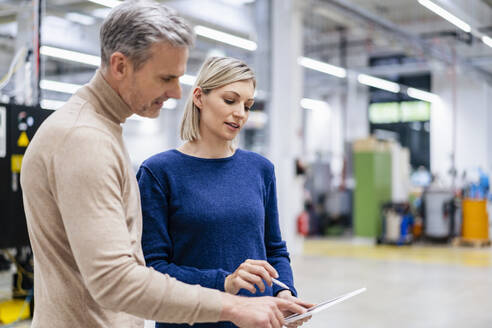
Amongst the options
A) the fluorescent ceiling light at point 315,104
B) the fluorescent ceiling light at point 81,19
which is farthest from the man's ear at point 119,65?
the fluorescent ceiling light at point 315,104

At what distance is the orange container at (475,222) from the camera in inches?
409

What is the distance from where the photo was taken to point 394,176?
11438 mm

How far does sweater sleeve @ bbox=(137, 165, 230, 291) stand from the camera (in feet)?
4.48

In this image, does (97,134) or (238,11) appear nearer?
(97,134)

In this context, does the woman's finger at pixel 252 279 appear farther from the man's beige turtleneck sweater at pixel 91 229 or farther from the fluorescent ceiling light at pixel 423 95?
the fluorescent ceiling light at pixel 423 95

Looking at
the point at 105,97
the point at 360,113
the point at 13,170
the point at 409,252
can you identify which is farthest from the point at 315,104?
the point at 105,97

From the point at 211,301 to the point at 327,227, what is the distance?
11.5 meters

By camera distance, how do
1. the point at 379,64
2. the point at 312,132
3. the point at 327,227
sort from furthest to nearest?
the point at 312,132, the point at 379,64, the point at 327,227

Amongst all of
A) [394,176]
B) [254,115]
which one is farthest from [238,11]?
[394,176]

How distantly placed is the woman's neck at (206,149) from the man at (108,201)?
50cm

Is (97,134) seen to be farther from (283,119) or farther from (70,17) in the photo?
(70,17)

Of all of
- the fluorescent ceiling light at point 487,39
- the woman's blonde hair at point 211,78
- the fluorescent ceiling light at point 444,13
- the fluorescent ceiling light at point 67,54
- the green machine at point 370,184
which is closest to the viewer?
the woman's blonde hair at point 211,78

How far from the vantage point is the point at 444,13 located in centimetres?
845

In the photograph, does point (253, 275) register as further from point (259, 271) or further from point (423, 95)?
point (423, 95)
